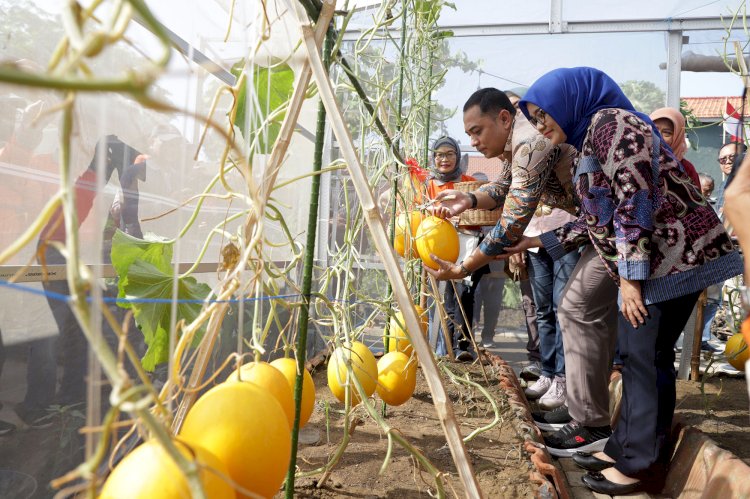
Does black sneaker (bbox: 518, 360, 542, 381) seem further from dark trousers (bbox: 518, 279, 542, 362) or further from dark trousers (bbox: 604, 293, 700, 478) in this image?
dark trousers (bbox: 604, 293, 700, 478)

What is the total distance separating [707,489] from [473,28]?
13.6 feet

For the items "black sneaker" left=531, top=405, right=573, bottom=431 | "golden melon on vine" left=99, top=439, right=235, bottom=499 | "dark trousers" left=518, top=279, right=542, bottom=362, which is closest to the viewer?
"golden melon on vine" left=99, top=439, right=235, bottom=499

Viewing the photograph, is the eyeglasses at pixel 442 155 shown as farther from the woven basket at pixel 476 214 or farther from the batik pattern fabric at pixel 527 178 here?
the batik pattern fabric at pixel 527 178

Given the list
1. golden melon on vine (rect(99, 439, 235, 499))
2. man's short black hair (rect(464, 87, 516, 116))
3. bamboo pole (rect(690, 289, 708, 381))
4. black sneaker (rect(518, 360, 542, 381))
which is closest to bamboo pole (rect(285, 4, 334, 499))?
golden melon on vine (rect(99, 439, 235, 499))

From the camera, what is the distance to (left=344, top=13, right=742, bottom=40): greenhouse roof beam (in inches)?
171

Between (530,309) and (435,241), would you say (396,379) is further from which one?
(530,309)

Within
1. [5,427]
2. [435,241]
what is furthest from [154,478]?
[435,241]

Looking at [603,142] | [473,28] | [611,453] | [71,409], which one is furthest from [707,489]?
[473,28]

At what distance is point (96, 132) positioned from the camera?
4.81 feet

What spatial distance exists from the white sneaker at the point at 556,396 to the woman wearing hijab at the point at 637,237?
2.90ft

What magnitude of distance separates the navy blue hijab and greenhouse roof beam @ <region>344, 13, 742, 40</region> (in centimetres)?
271

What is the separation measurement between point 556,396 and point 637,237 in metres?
1.38

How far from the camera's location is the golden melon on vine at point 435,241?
6.96 ft

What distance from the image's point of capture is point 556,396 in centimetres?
268
